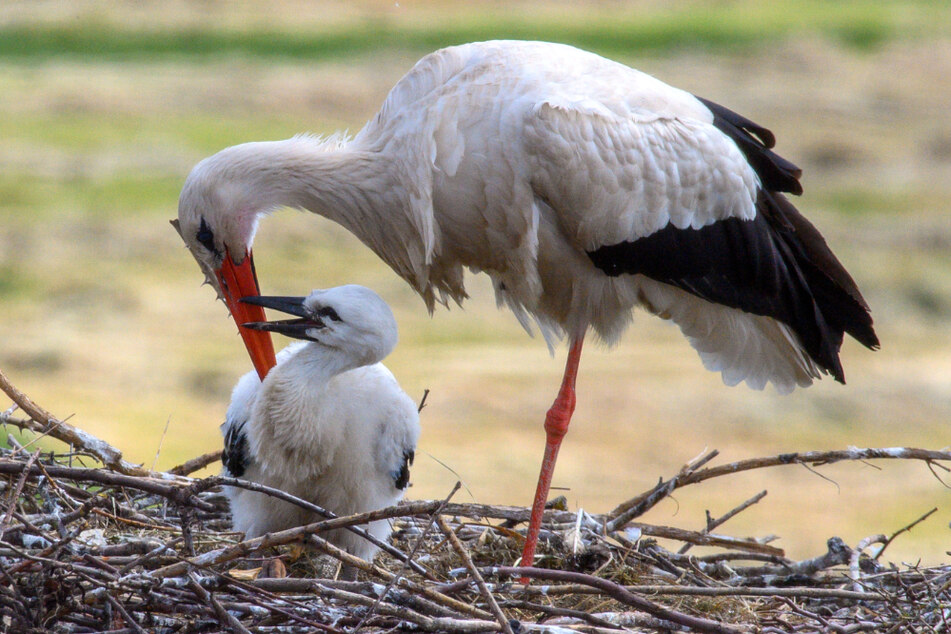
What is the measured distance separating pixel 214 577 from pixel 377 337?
35.0 inches

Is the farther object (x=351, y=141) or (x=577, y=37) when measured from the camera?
(x=577, y=37)

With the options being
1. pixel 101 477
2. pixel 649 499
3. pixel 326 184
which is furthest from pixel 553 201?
pixel 101 477

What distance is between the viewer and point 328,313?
4.18 meters

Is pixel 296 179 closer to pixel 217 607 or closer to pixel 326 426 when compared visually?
pixel 326 426

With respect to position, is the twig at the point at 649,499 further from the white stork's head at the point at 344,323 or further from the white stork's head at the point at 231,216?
the white stork's head at the point at 231,216

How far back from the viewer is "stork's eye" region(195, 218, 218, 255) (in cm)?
436

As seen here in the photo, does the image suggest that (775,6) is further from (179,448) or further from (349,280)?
(179,448)

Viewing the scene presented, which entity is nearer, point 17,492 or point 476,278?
point 17,492

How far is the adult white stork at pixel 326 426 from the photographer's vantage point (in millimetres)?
4145

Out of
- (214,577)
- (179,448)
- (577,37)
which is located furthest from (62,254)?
(214,577)

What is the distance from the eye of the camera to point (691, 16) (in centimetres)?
2239

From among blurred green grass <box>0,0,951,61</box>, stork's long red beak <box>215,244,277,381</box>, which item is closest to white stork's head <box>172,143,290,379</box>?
stork's long red beak <box>215,244,277,381</box>

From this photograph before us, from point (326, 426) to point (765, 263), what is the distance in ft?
4.89

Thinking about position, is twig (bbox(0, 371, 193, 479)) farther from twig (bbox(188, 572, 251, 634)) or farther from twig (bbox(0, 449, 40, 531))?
twig (bbox(188, 572, 251, 634))
